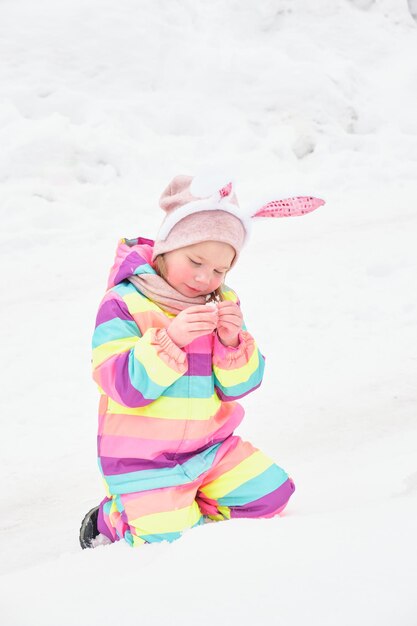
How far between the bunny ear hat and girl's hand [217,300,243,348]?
0.58 ft

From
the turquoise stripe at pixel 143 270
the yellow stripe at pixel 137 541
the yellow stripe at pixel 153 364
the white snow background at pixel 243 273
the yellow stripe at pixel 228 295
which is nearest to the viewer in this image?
the white snow background at pixel 243 273

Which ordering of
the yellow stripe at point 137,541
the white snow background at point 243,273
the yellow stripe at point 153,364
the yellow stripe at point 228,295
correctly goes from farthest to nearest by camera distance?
the yellow stripe at point 228,295
the yellow stripe at point 137,541
the yellow stripe at point 153,364
the white snow background at point 243,273

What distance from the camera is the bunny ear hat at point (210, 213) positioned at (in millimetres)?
1745

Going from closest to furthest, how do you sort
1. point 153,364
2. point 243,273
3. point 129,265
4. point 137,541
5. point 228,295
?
point 153,364 < point 137,541 < point 129,265 < point 228,295 < point 243,273

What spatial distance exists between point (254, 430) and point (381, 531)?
1422mm

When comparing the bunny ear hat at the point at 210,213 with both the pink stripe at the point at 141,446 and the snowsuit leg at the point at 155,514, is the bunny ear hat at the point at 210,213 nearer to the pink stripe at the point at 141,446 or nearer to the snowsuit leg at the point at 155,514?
the pink stripe at the point at 141,446

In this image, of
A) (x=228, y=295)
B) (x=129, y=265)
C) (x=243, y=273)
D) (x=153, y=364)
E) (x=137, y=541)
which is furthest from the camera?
(x=243, y=273)

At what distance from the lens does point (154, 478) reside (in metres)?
1.76

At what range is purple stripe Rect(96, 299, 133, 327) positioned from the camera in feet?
5.75

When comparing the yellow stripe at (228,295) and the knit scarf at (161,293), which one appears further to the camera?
the yellow stripe at (228,295)

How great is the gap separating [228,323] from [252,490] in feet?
1.70

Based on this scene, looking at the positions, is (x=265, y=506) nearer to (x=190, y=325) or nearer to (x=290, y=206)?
(x=190, y=325)

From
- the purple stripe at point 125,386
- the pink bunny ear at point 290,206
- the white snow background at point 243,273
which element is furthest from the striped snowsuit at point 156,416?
the pink bunny ear at point 290,206

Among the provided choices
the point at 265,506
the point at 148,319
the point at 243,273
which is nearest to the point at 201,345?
the point at 148,319
